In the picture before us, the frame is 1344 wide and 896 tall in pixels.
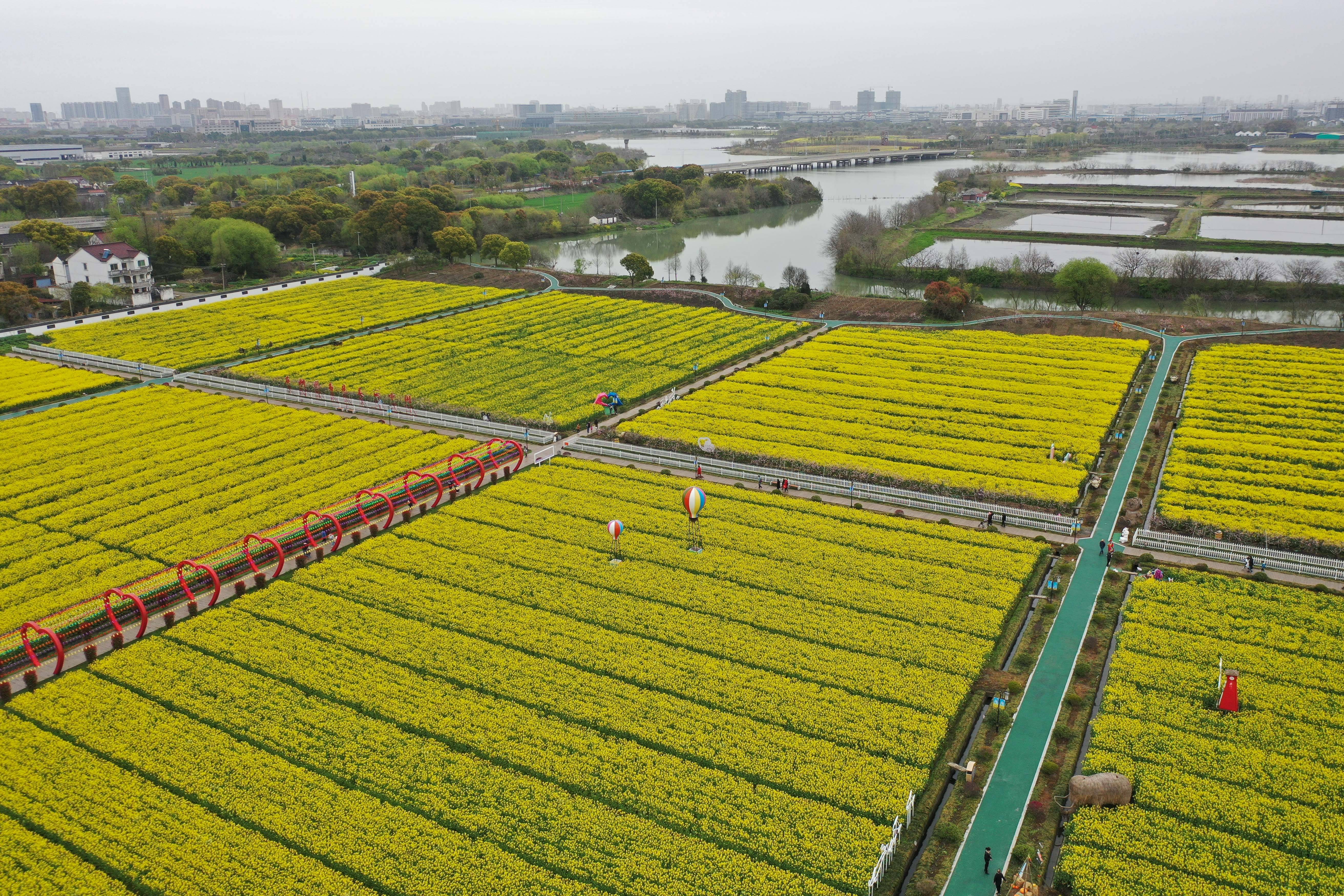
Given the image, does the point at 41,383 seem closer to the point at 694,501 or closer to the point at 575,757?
the point at 694,501

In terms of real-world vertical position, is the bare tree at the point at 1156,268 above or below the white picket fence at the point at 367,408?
above

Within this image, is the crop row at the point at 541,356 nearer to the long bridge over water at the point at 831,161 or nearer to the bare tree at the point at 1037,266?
the bare tree at the point at 1037,266

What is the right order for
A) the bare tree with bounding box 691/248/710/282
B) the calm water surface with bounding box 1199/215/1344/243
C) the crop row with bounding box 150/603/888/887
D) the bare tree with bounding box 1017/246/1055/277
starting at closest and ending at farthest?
1. the crop row with bounding box 150/603/888/887
2. the bare tree with bounding box 1017/246/1055/277
3. the bare tree with bounding box 691/248/710/282
4. the calm water surface with bounding box 1199/215/1344/243

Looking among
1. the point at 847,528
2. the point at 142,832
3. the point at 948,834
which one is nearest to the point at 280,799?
the point at 142,832

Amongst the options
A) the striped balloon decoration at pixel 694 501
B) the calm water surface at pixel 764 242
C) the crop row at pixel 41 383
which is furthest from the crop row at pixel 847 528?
the calm water surface at pixel 764 242

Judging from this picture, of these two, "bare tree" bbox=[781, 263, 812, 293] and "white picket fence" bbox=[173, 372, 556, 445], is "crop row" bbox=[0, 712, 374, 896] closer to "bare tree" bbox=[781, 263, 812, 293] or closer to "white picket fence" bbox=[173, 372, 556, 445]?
"white picket fence" bbox=[173, 372, 556, 445]

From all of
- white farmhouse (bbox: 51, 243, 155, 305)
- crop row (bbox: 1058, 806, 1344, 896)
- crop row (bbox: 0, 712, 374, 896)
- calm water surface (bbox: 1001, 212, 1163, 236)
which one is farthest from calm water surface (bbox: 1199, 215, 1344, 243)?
crop row (bbox: 0, 712, 374, 896)

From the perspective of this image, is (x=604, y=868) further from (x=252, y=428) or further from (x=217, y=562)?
(x=252, y=428)
